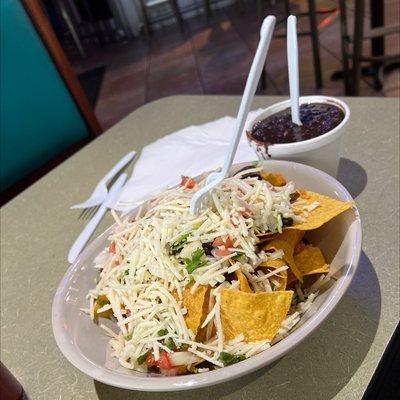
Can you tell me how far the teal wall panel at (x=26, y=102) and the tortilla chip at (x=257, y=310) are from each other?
1.62 meters

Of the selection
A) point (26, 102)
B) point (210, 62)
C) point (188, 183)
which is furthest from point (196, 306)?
point (210, 62)

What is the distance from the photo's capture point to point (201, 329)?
54 cm

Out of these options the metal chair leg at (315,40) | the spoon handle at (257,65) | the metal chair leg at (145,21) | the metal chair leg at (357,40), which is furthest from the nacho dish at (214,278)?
the metal chair leg at (145,21)

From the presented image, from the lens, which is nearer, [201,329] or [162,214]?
[201,329]

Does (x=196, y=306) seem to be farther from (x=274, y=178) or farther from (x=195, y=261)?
(x=274, y=178)

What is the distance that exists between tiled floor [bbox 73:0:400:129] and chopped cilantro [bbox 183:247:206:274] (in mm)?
2631

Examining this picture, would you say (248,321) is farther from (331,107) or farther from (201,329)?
(331,107)

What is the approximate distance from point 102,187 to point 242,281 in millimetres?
632

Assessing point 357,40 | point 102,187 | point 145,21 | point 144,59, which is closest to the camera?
point 102,187

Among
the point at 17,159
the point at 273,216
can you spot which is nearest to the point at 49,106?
the point at 17,159

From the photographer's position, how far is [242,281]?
0.54m

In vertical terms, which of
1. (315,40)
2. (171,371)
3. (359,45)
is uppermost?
(171,371)

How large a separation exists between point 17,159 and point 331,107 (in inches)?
59.6

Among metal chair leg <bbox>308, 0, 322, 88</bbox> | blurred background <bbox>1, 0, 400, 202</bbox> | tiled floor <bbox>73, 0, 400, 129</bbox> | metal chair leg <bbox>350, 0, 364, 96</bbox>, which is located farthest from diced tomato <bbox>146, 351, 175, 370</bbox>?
metal chair leg <bbox>308, 0, 322, 88</bbox>
